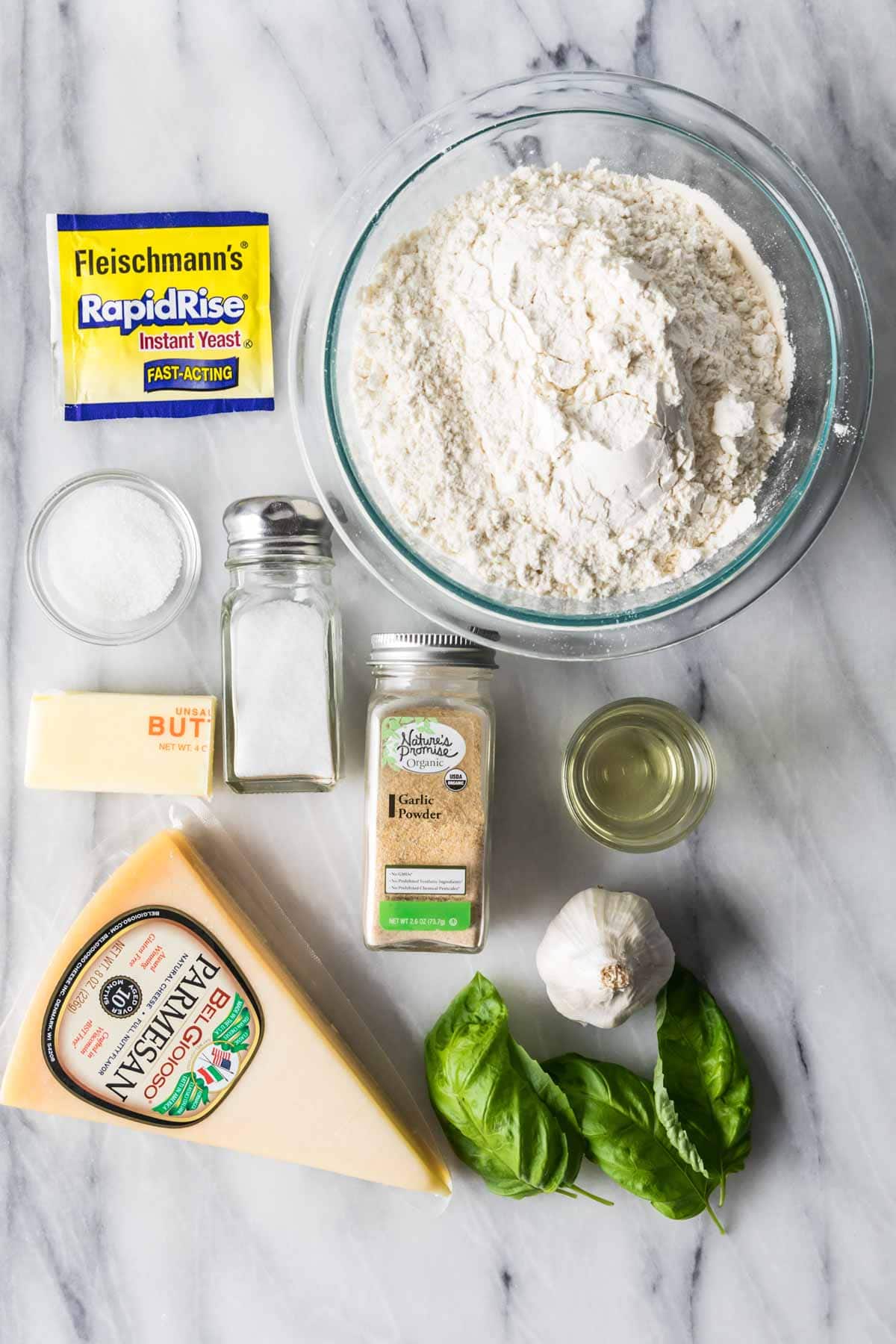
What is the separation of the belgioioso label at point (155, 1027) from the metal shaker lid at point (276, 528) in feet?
1.26

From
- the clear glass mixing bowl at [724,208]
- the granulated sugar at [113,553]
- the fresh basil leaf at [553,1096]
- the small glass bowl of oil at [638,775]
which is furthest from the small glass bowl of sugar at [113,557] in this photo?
the fresh basil leaf at [553,1096]

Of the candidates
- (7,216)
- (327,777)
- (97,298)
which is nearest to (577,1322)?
(327,777)

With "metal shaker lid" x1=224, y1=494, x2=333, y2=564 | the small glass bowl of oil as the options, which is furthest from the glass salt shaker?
the small glass bowl of oil

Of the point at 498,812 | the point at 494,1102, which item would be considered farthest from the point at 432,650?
the point at 494,1102

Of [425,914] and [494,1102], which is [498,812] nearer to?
[425,914]

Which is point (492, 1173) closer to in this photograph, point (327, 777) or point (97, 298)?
point (327, 777)

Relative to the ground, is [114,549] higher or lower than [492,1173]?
higher

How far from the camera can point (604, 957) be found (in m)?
1.00

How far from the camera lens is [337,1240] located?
1.12m

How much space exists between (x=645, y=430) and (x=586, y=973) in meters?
0.51

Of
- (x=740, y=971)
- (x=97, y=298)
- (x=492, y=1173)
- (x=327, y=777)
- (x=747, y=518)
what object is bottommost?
(x=492, y=1173)

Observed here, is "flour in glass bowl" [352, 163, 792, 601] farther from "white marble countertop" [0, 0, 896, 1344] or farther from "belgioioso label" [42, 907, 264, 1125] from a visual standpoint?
"belgioioso label" [42, 907, 264, 1125]

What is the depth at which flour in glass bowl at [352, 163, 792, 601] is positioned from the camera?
816mm

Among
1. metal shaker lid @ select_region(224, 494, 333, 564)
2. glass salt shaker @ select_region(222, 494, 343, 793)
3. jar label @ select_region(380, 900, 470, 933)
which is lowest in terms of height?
jar label @ select_region(380, 900, 470, 933)
